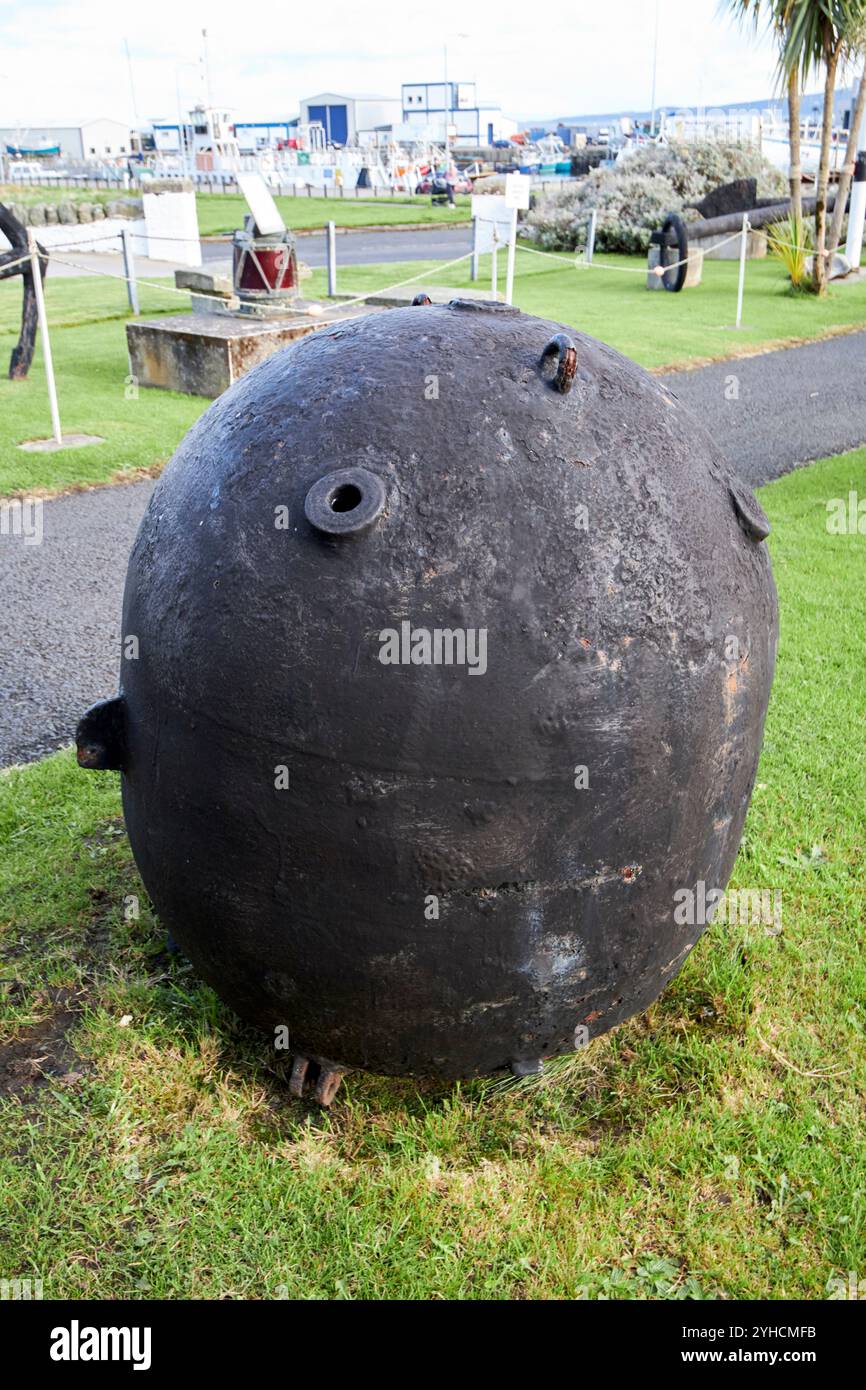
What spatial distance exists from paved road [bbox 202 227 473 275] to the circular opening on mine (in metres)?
18.7

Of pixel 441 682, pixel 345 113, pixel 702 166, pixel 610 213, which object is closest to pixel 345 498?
pixel 441 682

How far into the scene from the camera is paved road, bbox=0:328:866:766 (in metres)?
5.20

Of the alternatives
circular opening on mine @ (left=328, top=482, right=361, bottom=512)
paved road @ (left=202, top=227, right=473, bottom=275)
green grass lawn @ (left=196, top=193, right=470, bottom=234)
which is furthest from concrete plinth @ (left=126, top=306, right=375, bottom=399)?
green grass lawn @ (left=196, top=193, right=470, bottom=234)

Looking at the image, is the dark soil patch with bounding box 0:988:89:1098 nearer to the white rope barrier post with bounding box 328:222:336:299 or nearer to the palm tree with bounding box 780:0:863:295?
the white rope barrier post with bounding box 328:222:336:299

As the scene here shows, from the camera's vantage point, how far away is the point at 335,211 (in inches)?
1339

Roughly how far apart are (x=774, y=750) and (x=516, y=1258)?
2.70 m

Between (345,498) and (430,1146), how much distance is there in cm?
152

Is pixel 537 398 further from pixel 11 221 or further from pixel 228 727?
pixel 11 221

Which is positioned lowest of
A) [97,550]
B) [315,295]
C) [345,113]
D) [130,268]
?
[97,550]

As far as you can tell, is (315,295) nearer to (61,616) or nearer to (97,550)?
(97,550)

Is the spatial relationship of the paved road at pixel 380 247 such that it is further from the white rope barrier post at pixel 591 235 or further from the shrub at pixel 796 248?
the shrub at pixel 796 248

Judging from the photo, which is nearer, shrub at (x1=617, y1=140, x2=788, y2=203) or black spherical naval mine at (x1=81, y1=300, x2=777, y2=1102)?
black spherical naval mine at (x1=81, y1=300, x2=777, y2=1102)

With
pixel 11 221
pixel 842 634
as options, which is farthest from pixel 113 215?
pixel 842 634
